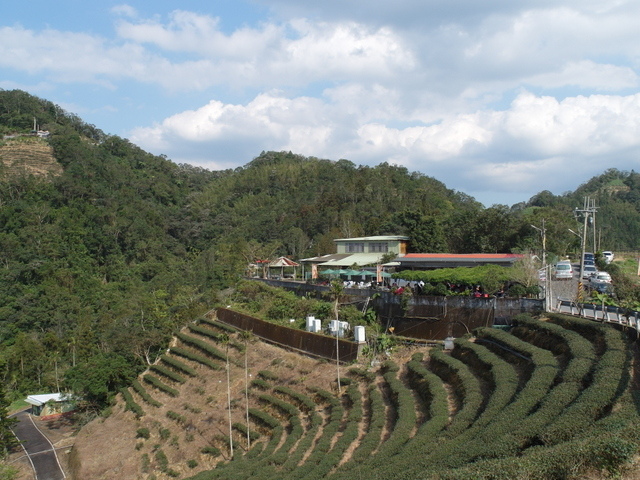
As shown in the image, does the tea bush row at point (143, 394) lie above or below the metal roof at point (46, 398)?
above

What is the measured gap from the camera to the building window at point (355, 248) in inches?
1549

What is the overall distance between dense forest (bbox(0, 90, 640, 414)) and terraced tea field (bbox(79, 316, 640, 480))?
10.0 meters

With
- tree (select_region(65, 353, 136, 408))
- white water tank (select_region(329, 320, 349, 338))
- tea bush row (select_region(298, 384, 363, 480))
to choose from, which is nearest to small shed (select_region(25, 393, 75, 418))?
tree (select_region(65, 353, 136, 408))

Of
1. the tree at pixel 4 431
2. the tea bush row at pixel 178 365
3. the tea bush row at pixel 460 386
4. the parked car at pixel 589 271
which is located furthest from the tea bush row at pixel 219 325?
the parked car at pixel 589 271

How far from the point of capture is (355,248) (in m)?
39.8

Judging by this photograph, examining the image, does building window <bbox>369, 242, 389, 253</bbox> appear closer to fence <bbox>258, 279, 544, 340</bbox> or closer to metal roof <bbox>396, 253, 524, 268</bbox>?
metal roof <bbox>396, 253, 524, 268</bbox>

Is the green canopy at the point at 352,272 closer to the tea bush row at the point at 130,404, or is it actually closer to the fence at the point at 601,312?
the fence at the point at 601,312

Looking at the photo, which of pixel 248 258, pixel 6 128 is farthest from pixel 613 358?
pixel 6 128

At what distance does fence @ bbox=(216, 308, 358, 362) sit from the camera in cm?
2158

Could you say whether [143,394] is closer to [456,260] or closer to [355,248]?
[456,260]

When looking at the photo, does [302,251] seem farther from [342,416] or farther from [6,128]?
[6,128]

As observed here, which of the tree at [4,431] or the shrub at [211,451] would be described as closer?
the shrub at [211,451]

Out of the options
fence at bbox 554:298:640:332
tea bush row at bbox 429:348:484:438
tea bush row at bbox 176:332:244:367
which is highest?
fence at bbox 554:298:640:332

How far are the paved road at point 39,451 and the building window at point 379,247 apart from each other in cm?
2312
